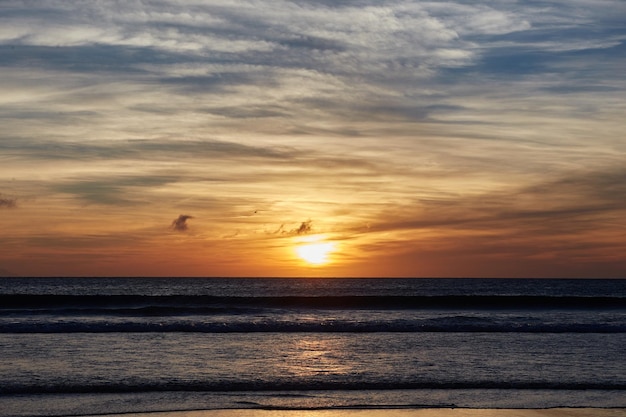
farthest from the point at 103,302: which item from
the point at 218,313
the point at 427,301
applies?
the point at 427,301

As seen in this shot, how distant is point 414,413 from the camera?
463 inches

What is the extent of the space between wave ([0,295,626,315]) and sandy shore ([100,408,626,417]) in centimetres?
2830

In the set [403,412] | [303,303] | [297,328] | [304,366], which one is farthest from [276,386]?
[303,303]

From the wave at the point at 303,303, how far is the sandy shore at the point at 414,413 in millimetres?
28302

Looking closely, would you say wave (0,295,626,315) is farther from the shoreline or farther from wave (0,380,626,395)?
the shoreline

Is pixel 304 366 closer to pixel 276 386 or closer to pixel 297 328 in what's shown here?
pixel 276 386

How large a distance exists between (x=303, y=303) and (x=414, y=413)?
106 ft

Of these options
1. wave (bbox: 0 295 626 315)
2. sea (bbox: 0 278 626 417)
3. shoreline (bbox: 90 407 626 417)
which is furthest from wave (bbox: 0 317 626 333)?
shoreline (bbox: 90 407 626 417)

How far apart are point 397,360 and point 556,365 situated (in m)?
3.69

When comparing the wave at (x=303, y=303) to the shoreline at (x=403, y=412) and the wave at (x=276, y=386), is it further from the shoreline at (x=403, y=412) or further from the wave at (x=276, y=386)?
the shoreline at (x=403, y=412)

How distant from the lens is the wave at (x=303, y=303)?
4300 cm

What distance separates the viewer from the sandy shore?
11680mm

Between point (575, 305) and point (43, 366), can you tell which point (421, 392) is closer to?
point (43, 366)

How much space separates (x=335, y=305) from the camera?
42.7 meters
